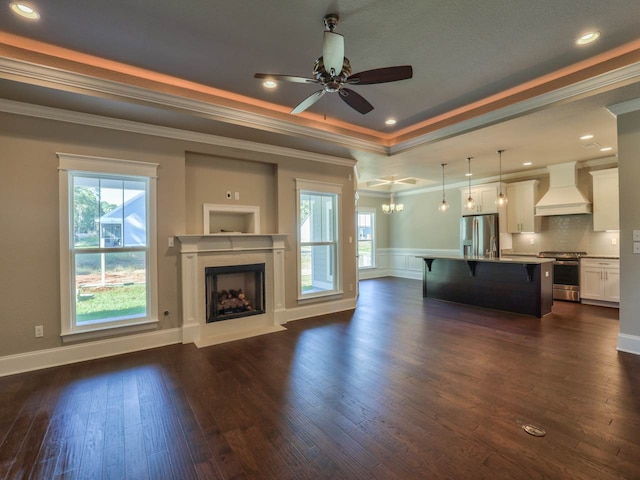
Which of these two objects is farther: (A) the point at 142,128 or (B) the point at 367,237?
(B) the point at 367,237

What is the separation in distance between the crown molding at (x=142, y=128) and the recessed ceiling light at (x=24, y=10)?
1.11 metres

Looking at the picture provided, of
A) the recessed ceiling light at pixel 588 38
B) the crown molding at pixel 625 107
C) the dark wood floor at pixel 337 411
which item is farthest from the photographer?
the crown molding at pixel 625 107

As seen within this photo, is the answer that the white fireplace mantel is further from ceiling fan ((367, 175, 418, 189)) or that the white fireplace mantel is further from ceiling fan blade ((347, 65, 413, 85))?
ceiling fan ((367, 175, 418, 189))

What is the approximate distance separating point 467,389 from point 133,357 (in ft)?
11.8

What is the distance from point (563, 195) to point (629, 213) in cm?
329

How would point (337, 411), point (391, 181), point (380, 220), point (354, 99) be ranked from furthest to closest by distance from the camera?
point (380, 220)
point (391, 181)
point (354, 99)
point (337, 411)

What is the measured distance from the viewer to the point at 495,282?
18.0 feet

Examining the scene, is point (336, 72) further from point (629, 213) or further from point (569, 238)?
point (569, 238)

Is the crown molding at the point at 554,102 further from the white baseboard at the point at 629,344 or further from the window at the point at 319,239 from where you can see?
the white baseboard at the point at 629,344

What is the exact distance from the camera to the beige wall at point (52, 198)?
3.15 meters

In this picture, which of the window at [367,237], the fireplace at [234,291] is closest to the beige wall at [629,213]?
the fireplace at [234,291]

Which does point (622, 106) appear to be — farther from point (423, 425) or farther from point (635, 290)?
point (423, 425)

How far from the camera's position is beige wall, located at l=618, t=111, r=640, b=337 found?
3.37 m

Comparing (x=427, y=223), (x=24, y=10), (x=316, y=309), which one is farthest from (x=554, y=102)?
(x=427, y=223)
